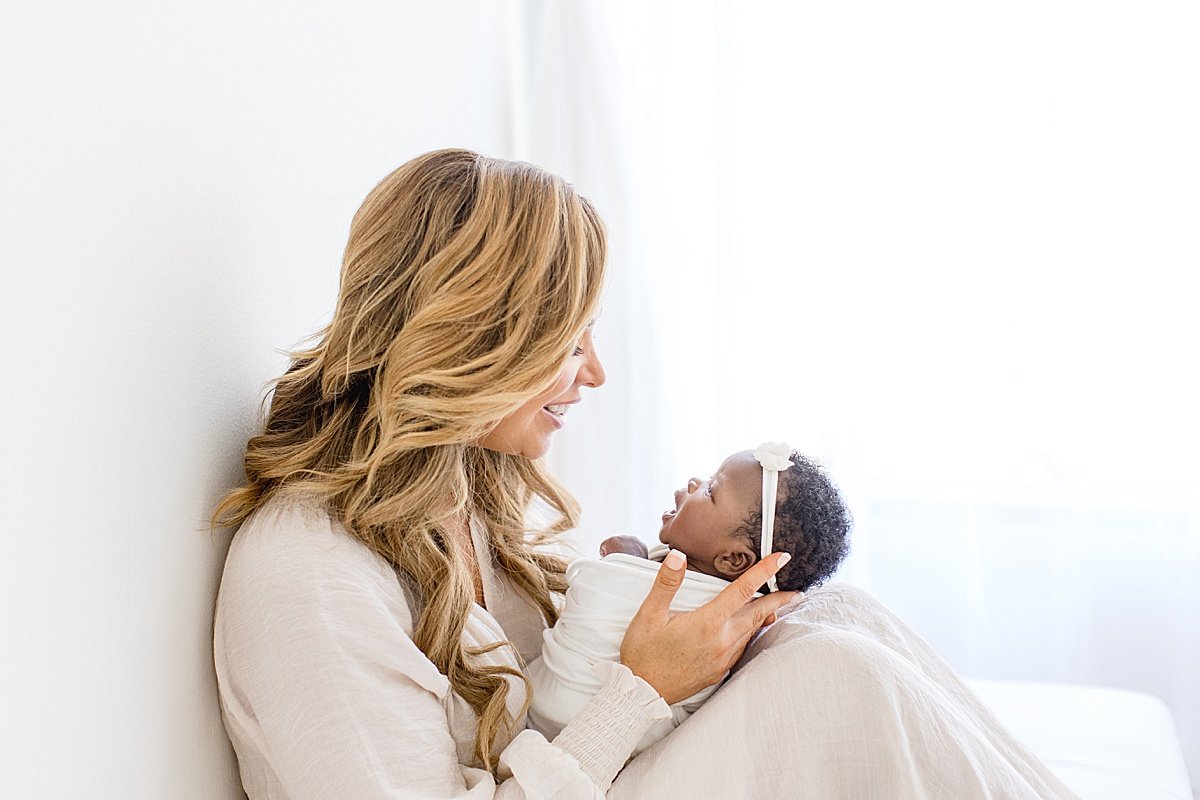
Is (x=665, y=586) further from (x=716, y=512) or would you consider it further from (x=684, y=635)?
(x=716, y=512)

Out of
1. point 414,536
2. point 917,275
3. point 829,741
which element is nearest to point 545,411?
point 414,536

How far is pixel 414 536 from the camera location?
117cm

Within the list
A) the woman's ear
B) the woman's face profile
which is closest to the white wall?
the woman's face profile

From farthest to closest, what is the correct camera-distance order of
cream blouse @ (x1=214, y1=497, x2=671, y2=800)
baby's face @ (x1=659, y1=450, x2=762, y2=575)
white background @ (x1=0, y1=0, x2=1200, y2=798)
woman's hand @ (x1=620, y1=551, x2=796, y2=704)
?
white background @ (x1=0, y1=0, x2=1200, y2=798) < baby's face @ (x1=659, y1=450, x2=762, y2=575) < woman's hand @ (x1=620, y1=551, x2=796, y2=704) < cream blouse @ (x1=214, y1=497, x2=671, y2=800)

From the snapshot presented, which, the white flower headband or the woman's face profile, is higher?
the woman's face profile

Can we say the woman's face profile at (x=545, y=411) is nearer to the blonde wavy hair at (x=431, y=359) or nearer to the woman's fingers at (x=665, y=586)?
the blonde wavy hair at (x=431, y=359)

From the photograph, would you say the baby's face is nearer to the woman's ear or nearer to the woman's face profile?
the woman's ear

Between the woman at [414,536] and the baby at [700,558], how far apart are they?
0.22 ft

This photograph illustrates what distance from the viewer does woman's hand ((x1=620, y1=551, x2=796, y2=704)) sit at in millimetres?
1197

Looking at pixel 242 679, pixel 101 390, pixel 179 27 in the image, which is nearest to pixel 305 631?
pixel 242 679

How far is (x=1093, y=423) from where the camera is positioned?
94.0 inches

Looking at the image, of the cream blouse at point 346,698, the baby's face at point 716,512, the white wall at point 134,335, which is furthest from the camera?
the baby's face at point 716,512

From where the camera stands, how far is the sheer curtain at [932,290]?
2338 millimetres

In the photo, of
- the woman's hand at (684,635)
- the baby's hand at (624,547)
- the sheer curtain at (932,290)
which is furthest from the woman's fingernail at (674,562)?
the sheer curtain at (932,290)
